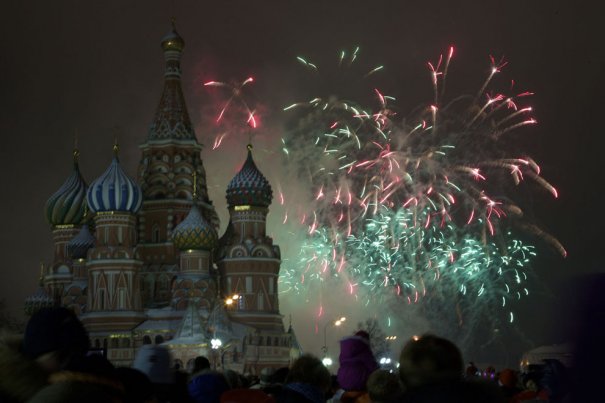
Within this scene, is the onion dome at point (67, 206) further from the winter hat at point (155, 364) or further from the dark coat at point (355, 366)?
the winter hat at point (155, 364)

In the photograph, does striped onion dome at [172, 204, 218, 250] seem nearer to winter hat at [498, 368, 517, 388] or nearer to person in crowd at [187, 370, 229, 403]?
winter hat at [498, 368, 517, 388]

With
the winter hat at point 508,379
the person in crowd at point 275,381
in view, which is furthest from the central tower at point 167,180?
the person in crowd at point 275,381

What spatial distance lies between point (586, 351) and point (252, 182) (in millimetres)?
52091

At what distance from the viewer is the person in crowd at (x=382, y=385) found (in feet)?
Result: 20.0

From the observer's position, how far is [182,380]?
23.8ft

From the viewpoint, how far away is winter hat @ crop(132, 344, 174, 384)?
5.77 m

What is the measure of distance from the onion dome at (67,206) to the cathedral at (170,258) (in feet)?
0.16

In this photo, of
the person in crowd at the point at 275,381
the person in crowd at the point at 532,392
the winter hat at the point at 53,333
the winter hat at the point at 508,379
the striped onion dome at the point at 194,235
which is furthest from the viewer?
the striped onion dome at the point at 194,235

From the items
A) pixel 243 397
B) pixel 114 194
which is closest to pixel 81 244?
pixel 114 194

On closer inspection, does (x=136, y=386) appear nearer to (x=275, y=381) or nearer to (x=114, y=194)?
(x=275, y=381)

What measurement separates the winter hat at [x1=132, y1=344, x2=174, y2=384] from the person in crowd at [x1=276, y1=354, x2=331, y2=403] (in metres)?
0.57

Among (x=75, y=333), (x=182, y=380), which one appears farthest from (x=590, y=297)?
(x=182, y=380)

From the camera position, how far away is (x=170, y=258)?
55188 mm

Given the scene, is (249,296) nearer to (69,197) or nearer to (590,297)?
(69,197)
